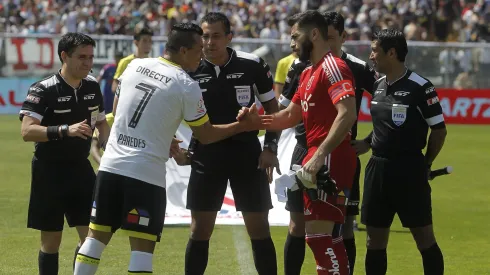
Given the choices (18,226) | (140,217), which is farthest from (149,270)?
(18,226)

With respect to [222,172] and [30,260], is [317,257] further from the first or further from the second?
[30,260]

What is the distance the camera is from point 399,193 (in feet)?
26.5

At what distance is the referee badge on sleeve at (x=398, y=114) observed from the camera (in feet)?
26.0

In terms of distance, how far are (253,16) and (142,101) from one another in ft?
94.1

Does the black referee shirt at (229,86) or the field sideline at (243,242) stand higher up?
the black referee shirt at (229,86)

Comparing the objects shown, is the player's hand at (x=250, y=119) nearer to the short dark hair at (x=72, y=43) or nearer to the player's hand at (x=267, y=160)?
the player's hand at (x=267, y=160)

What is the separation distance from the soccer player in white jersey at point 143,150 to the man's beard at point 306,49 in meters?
0.81

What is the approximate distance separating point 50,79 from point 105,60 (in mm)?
19211

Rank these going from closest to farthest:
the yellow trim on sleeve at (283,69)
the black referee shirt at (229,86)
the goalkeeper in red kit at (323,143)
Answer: the goalkeeper in red kit at (323,143), the black referee shirt at (229,86), the yellow trim on sleeve at (283,69)

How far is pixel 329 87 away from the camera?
707 centimetres

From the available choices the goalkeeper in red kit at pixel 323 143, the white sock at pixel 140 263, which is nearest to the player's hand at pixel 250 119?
the goalkeeper in red kit at pixel 323 143

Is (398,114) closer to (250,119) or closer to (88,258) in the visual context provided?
(250,119)

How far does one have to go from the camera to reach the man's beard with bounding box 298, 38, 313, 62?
726 cm

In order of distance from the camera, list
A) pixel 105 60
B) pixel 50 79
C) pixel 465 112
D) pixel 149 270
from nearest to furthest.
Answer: pixel 149 270 → pixel 50 79 → pixel 465 112 → pixel 105 60
